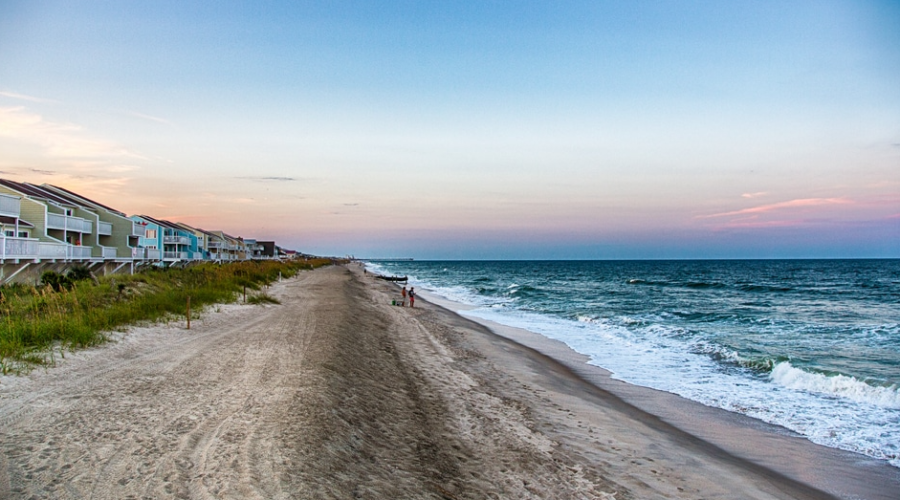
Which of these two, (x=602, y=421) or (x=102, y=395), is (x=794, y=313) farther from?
(x=102, y=395)

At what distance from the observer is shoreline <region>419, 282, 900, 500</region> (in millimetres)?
6371

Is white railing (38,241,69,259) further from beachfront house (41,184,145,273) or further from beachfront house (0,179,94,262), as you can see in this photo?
beachfront house (41,184,145,273)

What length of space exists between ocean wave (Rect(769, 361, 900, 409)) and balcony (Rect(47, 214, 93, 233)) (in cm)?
3768

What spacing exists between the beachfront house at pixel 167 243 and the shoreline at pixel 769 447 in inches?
1715

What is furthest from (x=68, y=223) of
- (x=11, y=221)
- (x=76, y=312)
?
(x=76, y=312)

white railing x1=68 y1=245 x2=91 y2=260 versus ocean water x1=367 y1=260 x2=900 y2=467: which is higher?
white railing x1=68 y1=245 x2=91 y2=260

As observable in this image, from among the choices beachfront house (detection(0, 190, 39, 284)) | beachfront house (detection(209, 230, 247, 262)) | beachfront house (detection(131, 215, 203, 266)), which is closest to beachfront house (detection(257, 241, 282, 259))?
beachfront house (detection(209, 230, 247, 262))

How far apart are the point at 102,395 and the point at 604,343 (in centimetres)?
1417

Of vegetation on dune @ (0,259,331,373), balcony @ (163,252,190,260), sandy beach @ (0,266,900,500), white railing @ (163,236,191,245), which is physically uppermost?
white railing @ (163,236,191,245)

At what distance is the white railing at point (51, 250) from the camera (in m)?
26.9

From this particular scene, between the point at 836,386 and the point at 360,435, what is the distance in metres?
10.5

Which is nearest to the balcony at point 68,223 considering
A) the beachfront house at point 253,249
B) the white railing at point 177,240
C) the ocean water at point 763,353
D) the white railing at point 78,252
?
the white railing at point 78,252

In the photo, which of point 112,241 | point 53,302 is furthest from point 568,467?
point 112,241

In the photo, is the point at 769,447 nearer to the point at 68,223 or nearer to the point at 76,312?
the point at 76,312
